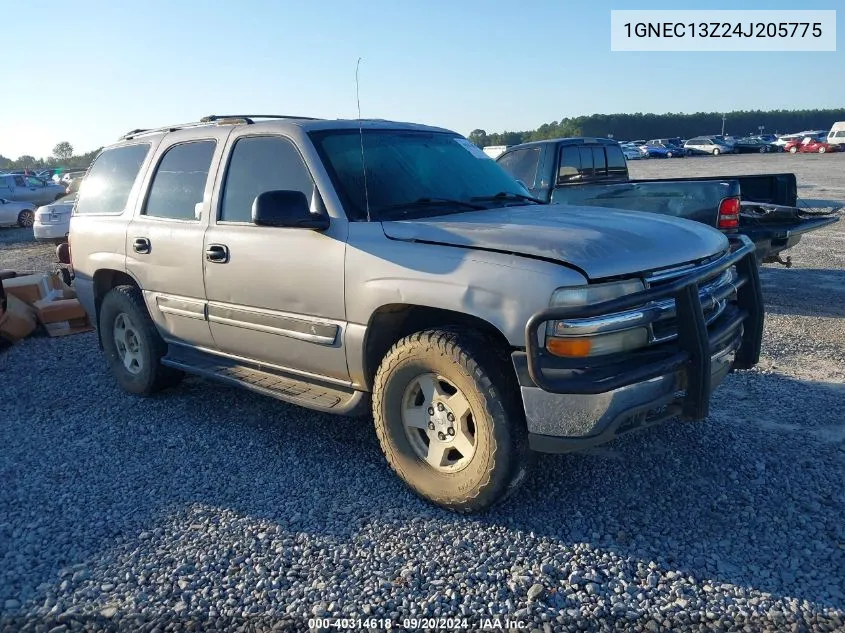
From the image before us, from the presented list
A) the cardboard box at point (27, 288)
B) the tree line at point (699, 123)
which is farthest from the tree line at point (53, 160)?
the cardboard box at point (27, 288)

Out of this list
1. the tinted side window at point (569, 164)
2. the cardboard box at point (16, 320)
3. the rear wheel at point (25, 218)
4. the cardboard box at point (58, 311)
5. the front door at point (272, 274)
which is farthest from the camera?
the rear wheel at point (25, 218)

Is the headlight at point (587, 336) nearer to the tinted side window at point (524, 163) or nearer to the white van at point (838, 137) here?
the tinted side window at point (524, 163)

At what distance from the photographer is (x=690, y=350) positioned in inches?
121

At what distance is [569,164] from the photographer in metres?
9.12

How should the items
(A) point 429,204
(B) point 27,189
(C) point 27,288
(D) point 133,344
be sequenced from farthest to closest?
1. (B) point 27,189
2. (C) point 27,288
3. (D) point 133,344
4. (A) point 429,204

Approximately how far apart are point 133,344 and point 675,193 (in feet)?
18.0

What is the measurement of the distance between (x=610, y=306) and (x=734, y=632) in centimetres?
127

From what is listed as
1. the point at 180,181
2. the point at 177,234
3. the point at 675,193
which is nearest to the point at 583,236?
the point at 177,234

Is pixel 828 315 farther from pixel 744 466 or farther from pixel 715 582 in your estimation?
pixel 715 582

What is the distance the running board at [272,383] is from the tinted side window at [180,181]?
37.6 inches

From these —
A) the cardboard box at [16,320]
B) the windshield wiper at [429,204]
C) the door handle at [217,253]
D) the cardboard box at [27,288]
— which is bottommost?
the cardboard box at [16,320]

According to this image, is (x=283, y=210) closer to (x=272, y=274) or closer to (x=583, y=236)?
(x=272, y=274)

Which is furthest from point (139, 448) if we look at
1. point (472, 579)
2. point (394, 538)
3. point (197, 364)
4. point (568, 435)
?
point (568, 435)

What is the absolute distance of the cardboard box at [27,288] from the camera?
25.5ft
